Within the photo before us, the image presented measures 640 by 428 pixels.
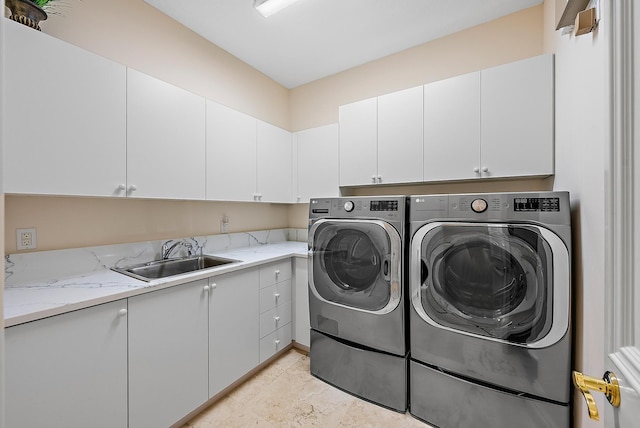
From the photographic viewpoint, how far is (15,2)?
1274 millimetres

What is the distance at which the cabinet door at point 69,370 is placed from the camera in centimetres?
105

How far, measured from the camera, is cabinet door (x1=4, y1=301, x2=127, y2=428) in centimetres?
105

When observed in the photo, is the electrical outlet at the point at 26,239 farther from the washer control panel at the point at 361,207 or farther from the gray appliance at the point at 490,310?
the gray appliance at the point at 490,310

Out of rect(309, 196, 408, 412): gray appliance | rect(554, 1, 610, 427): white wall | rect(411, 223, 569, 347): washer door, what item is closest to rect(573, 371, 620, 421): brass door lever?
rect(554, 1, 610, 427): white wall

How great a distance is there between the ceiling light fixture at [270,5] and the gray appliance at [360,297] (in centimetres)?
138

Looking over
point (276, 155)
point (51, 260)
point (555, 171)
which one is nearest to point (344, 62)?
point (276, 155)

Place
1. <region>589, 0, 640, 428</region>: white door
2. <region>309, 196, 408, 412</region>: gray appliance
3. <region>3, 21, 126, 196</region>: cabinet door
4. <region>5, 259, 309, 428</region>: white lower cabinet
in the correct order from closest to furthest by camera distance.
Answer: <region>589, 0, 640, 428</region>: white door < <region>5, 259, 309, 428</region>: white lower cabinet < <region>3, 21, 126, 196</region>: cabinet door < <region>309, 196, 408, 412</region>: gray appliance

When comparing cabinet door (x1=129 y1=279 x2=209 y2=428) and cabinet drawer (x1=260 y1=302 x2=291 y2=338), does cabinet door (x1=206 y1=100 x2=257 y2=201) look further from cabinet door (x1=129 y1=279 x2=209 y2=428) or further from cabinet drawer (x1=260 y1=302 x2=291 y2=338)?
cabinet drawer (x1=260 y1=302 x2=291 y2=338)

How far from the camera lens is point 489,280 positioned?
1.48 m

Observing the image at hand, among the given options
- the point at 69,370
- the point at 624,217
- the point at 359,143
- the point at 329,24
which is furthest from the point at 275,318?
the point at 329,24

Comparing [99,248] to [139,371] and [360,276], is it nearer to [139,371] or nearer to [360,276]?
[139,371]

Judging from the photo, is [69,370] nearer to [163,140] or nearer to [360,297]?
[163,140]

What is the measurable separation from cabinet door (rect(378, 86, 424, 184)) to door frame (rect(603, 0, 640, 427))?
64.5 inches

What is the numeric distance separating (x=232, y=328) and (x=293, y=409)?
0.67 m
